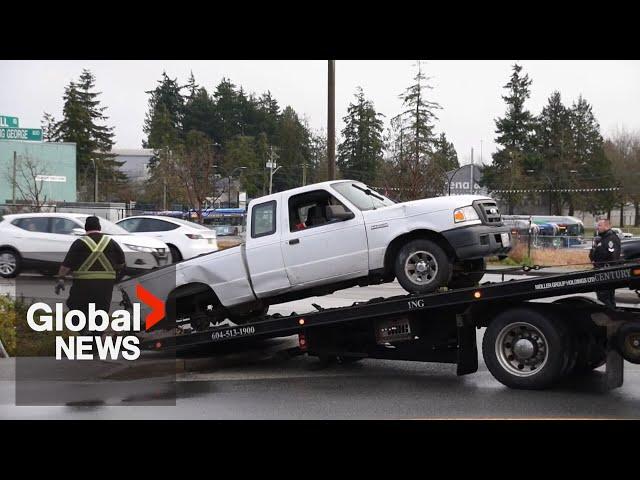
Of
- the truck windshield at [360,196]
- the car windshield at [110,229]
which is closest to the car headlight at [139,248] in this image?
the car windshield at [110,229]

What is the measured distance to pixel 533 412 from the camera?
22.9 ft

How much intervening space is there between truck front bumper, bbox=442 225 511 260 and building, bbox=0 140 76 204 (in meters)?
40.8

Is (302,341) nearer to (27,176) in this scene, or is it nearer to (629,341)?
(629,341)

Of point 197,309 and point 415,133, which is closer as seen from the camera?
point 197,309

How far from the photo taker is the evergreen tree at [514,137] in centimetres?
6031

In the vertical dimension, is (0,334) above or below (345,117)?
below

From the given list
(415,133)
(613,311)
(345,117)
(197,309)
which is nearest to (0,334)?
(197,309)

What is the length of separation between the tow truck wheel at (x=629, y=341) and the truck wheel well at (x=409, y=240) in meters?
1.97

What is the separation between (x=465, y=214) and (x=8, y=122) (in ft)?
118

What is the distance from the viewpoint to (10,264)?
1678cm

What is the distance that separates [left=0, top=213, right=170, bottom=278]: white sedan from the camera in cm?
1655

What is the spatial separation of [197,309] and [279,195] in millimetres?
1949

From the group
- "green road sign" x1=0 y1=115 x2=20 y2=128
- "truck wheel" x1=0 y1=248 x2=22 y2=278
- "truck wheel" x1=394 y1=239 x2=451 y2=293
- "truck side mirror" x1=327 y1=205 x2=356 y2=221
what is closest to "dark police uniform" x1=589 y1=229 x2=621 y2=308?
"truck wheel" x1=394 y1=239 x2=451 y2=293

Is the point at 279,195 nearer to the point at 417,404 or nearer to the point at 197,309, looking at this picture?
the point at 197,309
